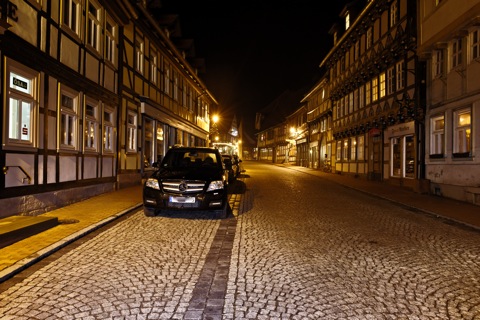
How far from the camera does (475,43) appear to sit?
42.8 feet

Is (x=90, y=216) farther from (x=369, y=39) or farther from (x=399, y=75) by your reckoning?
(x=369, y=39)

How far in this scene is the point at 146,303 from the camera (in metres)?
4.21

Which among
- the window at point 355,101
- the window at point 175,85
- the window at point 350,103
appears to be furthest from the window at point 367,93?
the window at point 175,85

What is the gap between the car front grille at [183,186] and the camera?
919 centimetres

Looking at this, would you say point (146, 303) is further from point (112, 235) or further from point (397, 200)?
point (397, 200)

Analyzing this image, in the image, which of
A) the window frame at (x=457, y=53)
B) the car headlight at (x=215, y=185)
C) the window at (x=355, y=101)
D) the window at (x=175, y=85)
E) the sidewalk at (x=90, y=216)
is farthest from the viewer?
the window at (x=355, y=101)

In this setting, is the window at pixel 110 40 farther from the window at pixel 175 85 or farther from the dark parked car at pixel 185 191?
the window at pixel 175 85

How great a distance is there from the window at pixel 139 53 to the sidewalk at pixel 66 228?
7146mm

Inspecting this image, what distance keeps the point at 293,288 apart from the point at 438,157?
12.8 meters

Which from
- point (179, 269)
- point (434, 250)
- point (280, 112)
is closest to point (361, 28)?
point (434, 250)

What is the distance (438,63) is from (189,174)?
459 inches

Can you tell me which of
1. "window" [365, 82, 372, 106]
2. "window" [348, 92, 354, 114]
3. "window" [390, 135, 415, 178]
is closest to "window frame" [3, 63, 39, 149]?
"window" [390, 135, 415, 178]

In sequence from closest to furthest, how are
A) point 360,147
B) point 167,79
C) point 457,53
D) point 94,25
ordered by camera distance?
point 94,25 < point 457,53 < point 167,79 < point 360,147

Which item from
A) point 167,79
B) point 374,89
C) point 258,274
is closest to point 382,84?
point 374,89
